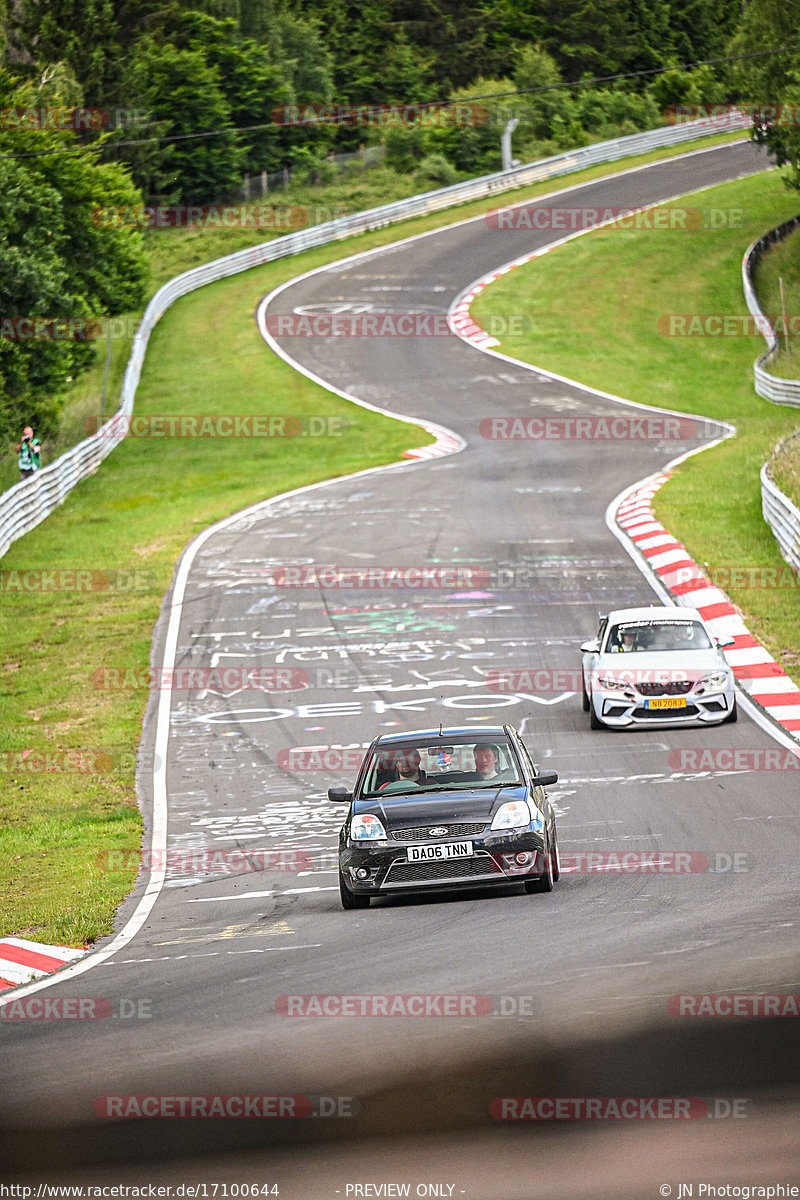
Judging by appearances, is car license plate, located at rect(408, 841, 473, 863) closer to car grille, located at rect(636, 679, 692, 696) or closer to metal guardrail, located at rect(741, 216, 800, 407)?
car grille, located at rect(636, 679, 692, 696)

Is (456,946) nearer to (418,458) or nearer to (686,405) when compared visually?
(418,458)

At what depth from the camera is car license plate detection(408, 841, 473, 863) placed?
1196 centimetres

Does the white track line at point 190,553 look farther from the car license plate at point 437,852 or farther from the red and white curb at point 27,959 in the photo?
the car license plate at point 437,852

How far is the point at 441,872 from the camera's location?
12.0 metres

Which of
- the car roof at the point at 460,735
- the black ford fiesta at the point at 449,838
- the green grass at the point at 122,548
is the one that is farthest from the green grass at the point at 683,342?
the black ford fiesta at the point at 449,838

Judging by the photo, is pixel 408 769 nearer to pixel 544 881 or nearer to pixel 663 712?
pixel 544 881

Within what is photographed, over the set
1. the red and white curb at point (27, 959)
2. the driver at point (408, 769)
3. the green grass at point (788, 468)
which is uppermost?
the driver at point (408, 769)

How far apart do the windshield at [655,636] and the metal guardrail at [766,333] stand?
24.3 m

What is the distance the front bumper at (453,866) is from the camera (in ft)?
39.1

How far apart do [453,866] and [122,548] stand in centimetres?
2157

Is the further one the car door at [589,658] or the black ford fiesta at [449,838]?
the car door at [589,658]

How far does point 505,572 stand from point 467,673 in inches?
248

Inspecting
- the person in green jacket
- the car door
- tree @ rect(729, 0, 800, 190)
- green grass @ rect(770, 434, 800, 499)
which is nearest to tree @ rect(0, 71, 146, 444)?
the person in green jacket

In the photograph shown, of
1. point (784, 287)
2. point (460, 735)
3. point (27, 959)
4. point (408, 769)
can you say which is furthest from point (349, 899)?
point (784, 287)
